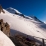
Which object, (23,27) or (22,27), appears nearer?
(22,27)

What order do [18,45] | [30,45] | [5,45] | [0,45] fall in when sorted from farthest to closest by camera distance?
1. [30,45]
2. [18,45]
3. [5,45]
4. [0,45]

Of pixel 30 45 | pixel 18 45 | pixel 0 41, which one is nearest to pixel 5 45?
pixel 0 41

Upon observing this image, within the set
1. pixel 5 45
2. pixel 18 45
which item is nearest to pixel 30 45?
pixel 18 45

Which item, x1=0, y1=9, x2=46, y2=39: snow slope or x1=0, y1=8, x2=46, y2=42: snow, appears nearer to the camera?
x1=0, y1=8, x2=46, y2=42: snow

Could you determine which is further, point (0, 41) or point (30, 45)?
point (30, 45)

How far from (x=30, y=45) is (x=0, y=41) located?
9209 mm

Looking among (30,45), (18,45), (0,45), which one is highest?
(30,45)

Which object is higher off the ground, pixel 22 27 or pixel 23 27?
pixel 23 27

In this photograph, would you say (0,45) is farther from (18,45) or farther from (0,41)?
(18,45)

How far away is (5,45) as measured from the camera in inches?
230

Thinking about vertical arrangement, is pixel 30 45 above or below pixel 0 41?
above

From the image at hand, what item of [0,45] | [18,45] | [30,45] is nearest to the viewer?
[0,45]

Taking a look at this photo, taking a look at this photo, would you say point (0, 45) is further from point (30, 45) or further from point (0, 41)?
point (30, 45)

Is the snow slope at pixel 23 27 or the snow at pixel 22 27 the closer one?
the snow at pixel 22 27
